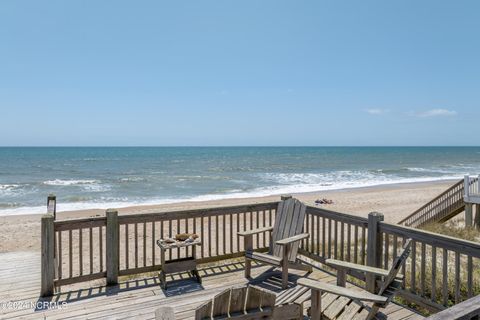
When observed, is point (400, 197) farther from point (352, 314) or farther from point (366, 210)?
point (352, 314)

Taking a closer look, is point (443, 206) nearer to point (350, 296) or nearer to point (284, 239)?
point (284, 239)

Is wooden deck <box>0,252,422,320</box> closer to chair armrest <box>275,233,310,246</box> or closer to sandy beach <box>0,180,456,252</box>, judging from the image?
chair armrest <box>275,233,310,246</box>

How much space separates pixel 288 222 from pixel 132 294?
7.38ft

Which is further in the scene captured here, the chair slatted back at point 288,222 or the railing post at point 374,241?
the chair slatted back at point 288,222

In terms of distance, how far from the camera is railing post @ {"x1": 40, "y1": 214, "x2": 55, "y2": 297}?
3619 mm

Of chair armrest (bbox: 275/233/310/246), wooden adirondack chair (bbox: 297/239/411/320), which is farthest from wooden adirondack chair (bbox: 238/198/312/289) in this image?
wooden adirondack chair (bbox: 297/239/411/320)

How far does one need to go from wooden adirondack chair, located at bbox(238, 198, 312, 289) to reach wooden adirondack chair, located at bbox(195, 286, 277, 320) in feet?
6.11

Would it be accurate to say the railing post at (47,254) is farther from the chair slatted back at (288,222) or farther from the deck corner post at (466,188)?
the deck corner post at (466,188)

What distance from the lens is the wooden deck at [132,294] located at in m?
3.29

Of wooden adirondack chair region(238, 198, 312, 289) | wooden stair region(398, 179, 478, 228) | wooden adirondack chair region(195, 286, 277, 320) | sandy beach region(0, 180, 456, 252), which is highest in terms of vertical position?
wooden adirondack chair region(195, 286, 277, 320)

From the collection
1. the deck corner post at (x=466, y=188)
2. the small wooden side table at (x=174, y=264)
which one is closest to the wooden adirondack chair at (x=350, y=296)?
the small wooden side table at (x=174, y=264)

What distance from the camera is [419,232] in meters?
3.21

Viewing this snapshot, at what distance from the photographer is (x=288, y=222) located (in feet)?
14.6

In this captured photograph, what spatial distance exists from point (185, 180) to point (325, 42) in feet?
59.6
